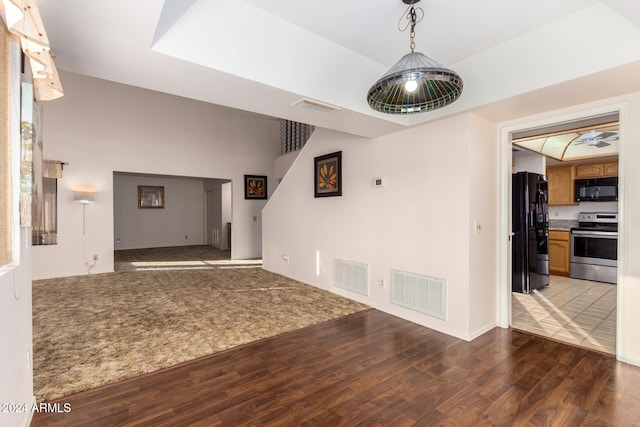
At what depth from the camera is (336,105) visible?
279cm

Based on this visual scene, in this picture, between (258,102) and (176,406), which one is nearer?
(176,406)

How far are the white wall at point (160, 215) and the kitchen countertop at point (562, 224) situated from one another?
9198 mm

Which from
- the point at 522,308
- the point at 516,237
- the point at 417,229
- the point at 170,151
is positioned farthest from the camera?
the point at 170,151

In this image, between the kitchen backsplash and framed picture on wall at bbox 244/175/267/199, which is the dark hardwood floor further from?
framed picture on wall at bbox 244/175/267/199

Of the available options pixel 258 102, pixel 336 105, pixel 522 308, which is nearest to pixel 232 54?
pixel 258 102

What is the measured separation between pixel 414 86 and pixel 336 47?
137 centimetres

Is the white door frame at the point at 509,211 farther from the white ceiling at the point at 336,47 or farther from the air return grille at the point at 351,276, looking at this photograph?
the air return grille at the point at 351,276

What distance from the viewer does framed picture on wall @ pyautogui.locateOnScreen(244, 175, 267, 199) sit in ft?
26.2

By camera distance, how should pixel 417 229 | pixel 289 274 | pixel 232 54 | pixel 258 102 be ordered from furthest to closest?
1. pixel 289 274
2. pixel 417 229
3. pixel 258 102
4. pixel 232 54

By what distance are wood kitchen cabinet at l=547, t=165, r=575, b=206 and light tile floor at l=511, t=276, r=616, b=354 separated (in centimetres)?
163

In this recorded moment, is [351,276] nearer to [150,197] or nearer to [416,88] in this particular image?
[416,88]

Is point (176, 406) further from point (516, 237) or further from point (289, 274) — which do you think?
point (516, 237)

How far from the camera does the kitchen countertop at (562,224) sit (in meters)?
5.88

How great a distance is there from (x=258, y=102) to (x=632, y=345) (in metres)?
3.80
